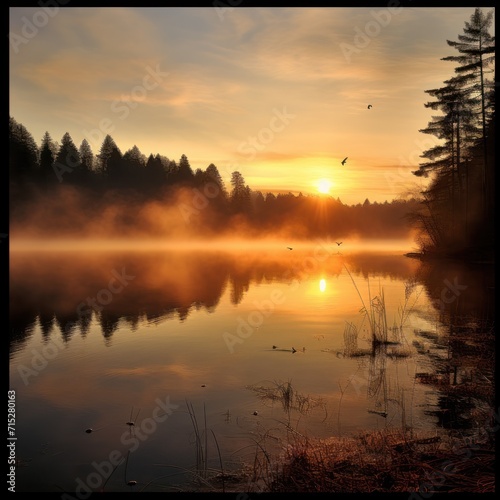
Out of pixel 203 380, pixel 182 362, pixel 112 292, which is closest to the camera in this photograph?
pixel 203 380

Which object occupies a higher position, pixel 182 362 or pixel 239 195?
pixel 239 195

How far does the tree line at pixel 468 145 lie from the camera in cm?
3809

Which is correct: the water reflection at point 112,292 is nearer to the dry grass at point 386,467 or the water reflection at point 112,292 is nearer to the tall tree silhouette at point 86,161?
the dry grass at point 386,467

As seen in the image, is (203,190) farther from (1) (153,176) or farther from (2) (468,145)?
(2) (468,145)

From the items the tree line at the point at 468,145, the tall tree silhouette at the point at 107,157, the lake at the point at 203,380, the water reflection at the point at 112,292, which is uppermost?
the tall tree silhouette at the point at 107,157

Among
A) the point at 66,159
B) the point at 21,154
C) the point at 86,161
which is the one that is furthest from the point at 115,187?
the point at 21,154

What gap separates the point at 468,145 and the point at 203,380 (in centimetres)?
4492

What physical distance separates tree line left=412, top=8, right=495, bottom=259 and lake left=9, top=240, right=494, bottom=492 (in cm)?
1953

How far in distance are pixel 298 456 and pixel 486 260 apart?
3915 centimetres

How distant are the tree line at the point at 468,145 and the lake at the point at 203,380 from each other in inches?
769

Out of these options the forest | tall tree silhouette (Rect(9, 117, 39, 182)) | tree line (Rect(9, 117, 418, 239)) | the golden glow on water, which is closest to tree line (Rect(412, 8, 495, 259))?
the forest

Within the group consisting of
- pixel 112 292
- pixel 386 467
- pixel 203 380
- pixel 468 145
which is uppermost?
pixel 468 145

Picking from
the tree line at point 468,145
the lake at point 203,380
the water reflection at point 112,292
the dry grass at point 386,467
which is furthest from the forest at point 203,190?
the dry grass at point 386,467

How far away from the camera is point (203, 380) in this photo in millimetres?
12289
